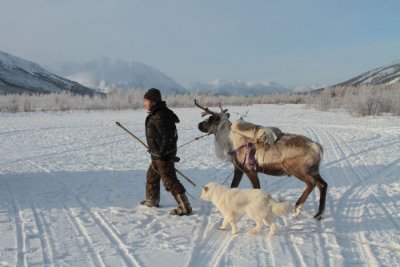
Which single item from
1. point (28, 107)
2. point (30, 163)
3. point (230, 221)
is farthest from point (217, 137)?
point (28, 107)

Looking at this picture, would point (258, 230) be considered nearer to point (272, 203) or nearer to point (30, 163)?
point (272, 203)

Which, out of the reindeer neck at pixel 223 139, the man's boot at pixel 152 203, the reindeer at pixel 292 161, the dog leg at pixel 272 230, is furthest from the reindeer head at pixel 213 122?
the dog leg at pixel 272 230

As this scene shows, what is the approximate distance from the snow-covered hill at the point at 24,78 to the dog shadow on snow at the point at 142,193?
93379 millimetres

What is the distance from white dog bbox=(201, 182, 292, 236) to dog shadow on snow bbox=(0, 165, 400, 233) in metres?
1.11

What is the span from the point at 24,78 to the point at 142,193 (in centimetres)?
11669

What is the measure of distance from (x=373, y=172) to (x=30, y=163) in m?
9.04

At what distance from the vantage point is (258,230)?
6.07 m

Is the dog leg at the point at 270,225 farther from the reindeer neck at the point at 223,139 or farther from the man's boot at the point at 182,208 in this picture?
the reindeer neck at the point at 223,139

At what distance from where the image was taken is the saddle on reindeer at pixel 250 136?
701 cm

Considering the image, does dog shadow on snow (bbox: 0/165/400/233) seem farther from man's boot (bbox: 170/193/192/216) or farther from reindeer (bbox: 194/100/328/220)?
reindeer (bbox: 194/100/328/220)

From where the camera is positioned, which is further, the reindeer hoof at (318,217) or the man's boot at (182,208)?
the man's boot at (182,208)

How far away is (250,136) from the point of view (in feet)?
23.6

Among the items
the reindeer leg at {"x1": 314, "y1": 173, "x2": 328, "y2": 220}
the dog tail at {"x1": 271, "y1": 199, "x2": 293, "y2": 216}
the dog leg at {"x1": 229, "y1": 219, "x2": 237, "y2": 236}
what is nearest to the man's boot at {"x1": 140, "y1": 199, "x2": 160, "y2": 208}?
the dog leg at {"x1": 229, "y1": 219, "x2": 237, "y2": 236}

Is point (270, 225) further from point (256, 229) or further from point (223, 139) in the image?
point (223, 139)
